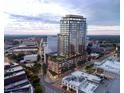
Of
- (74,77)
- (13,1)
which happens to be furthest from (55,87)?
(13,1)

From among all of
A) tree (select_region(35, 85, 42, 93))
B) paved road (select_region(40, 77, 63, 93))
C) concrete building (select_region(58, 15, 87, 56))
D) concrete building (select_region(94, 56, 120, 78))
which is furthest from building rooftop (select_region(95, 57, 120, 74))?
tree (select_region(35, 85, 42, 93))

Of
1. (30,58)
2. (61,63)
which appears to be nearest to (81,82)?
(61,63)

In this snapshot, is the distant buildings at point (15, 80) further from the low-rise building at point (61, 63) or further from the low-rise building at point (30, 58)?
the low-rise building at point (61, 63)

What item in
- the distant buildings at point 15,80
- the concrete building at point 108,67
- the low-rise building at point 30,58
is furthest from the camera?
the concrete building at point 108,67

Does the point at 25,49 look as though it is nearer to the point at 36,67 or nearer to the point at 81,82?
the point at 36,67

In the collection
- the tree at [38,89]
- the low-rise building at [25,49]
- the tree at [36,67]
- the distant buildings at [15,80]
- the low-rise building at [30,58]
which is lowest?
the tree at [38,89]

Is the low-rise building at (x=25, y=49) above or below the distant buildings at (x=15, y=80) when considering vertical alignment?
above

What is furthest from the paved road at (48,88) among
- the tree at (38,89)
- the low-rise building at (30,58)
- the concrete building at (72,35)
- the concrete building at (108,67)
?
the concrete building at (108,67)

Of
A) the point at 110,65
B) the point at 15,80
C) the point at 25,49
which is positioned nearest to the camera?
the point at 15,80
